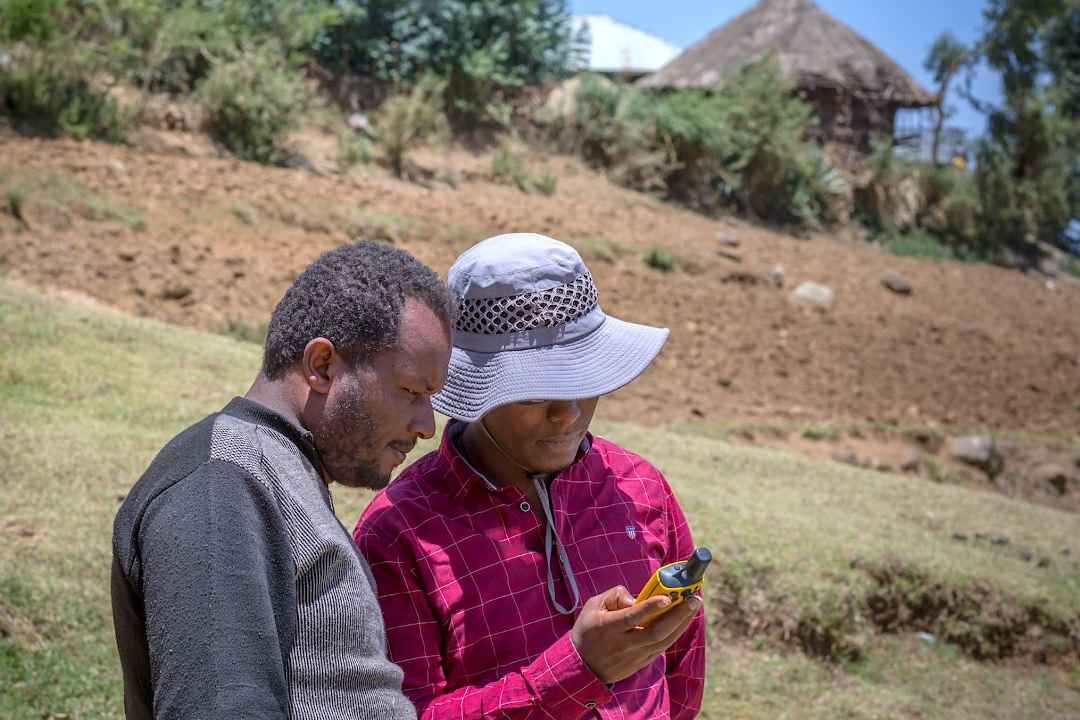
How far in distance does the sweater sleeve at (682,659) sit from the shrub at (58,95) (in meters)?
10.9

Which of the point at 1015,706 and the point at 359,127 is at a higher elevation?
the point at 359,127

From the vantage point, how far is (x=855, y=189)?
22812mm

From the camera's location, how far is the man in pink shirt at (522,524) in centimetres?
171

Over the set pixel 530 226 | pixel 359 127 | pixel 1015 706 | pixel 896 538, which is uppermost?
pixel 359 127

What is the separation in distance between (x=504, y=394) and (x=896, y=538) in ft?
14.5

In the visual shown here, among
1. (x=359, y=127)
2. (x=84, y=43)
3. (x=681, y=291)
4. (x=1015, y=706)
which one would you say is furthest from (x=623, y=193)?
(x=1015, y=706)

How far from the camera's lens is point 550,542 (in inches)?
76.9

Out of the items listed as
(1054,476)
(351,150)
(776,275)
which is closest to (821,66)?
(776,275)

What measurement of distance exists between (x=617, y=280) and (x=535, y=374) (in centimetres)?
983

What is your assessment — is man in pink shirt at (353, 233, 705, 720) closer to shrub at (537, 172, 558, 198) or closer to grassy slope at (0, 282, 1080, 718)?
grassy slope at (0, 282, 1080, 718)

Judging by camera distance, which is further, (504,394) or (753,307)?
(753,307)

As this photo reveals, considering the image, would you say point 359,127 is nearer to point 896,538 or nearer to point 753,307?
point 753,307

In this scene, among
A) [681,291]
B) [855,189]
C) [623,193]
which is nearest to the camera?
[681,291]

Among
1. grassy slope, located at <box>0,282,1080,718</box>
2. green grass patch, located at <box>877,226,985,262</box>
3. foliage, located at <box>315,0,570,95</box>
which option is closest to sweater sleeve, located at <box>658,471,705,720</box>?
grassy slope, located at <box>0,282,1080,718</box>
